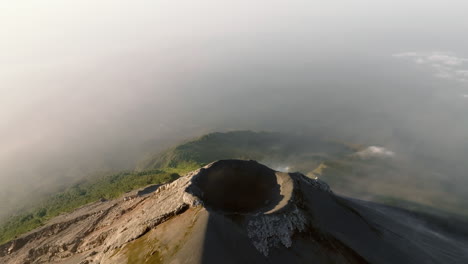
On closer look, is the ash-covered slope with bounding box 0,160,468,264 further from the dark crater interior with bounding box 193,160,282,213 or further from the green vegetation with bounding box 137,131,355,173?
the green vegetation with bounding box 137,131,355,173

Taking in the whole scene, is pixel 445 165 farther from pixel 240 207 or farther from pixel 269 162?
pixel 240 207

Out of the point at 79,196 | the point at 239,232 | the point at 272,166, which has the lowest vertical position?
the point at 272,166

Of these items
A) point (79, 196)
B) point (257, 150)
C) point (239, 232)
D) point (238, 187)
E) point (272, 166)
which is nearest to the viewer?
point (239, 232)

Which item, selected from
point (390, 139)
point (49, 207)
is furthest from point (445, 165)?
point (49, 207)

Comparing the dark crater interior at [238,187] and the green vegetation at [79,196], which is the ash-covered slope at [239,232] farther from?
the green vegetation at [79,196]

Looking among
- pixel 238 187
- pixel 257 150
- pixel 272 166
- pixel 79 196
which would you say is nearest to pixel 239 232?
pixel 238 187

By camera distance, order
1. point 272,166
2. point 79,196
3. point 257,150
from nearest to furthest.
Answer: point 79,196 → point 272,166 → point 257,150

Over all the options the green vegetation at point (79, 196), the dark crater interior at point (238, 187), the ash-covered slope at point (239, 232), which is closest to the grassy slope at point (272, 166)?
the green vegetation at point (79, 196)

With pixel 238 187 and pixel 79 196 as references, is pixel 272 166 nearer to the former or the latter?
pixel 238 187

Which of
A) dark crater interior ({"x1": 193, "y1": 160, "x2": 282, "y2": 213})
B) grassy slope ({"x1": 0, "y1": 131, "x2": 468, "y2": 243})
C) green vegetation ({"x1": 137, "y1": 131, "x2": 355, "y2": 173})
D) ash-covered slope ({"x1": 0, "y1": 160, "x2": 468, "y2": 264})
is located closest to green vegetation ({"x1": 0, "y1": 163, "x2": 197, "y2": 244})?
grassy slope ({"x1": 0, "y1": 131, "x2": 468, "y2": 243})
